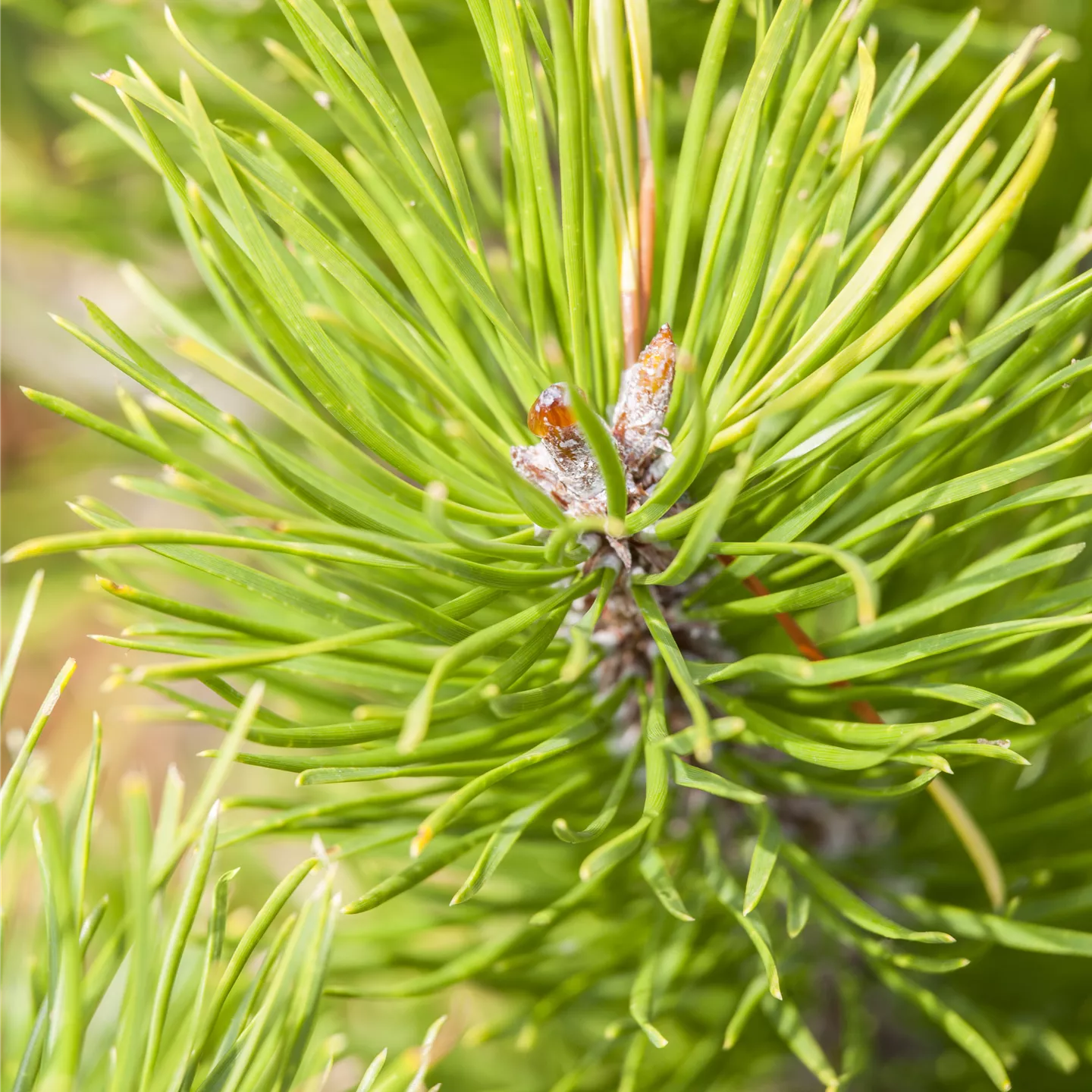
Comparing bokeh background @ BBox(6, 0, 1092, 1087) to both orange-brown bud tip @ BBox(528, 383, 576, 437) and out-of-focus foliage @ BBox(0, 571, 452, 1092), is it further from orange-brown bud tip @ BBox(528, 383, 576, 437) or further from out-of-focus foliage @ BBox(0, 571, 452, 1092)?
orange-brown bud tip @ BBox(528, 383, 576, 437)

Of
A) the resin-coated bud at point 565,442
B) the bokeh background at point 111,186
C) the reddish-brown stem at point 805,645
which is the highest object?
the bokeh background at point 111,186

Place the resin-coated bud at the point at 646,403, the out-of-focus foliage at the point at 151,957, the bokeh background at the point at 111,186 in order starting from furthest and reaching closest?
the bokeh background at the point at 111,186, the resin-coated bud at the point at 646,403, the out-of-focus foliage at the point at 151,957

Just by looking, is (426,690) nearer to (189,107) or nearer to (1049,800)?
(189,107)

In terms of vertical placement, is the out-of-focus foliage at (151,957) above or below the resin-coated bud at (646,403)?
below

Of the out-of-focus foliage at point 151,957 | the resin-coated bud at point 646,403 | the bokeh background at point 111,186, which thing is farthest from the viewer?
the bokeh background at point 111,186

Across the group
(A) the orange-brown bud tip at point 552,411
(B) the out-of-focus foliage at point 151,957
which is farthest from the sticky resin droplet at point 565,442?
(B) the out-of-focus foliage at point 151,957

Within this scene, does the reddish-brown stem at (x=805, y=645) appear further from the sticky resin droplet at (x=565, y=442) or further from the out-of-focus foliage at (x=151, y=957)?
the out-of-focus foliage at (x=151, y=957)

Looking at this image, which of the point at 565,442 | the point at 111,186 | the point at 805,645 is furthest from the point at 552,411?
the point at 111,186
